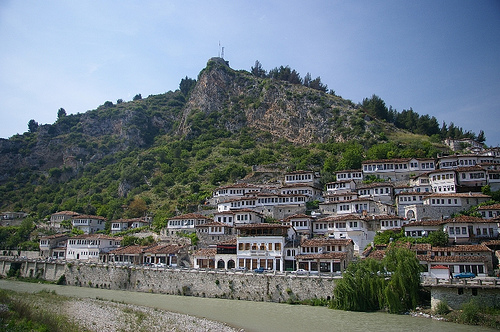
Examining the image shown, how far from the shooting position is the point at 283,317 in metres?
32.9

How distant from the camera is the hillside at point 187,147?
8594 cm

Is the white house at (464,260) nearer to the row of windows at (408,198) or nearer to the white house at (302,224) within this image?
the row of windows at (408,198)

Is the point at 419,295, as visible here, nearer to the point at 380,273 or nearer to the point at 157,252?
the point at 380,273

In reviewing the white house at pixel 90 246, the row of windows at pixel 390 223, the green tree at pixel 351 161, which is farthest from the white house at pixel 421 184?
the white house at pixel 90 246

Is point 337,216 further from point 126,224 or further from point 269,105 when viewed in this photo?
point 269,105

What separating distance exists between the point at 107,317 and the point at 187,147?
85522 millimetres

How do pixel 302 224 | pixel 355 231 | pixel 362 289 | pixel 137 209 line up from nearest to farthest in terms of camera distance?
1. pixel 362 289
2. pixel 355 231
3. pixel 302 224
4. pixel 137 209

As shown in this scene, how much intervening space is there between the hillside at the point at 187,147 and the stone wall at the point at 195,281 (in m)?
19.3

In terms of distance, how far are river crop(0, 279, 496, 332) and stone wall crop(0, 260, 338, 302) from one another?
123 centimetres

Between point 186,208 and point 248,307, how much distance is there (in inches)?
1490

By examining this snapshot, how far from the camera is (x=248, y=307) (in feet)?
123

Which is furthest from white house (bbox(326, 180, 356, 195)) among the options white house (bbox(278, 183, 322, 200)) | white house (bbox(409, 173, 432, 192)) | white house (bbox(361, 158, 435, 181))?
white house (bbox(409, 173, 432, 192))

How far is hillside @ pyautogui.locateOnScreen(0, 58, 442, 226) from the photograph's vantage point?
85938mm

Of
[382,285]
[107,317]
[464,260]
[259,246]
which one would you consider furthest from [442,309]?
[107,317]
